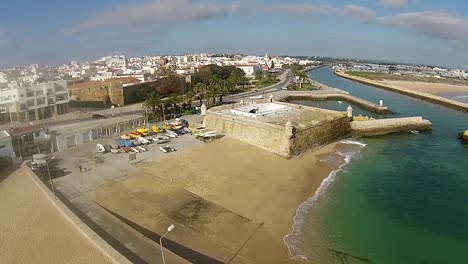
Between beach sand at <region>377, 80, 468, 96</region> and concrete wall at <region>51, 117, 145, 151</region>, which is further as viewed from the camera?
beach sand at <region>377, 80, 468, 96</region>

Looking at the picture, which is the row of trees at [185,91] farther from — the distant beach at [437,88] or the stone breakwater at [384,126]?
the distant beach at [437,88]

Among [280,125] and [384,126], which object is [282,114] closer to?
[280,125]

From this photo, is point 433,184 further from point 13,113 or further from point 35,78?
point 35,78

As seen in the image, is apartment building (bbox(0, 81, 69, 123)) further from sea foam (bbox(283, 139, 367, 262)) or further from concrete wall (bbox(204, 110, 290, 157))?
sea foam (bbox(283, 139, 367, 262))

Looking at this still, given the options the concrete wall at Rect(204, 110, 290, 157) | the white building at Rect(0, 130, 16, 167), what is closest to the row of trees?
the concrete wall at Rect(204, 110, 290, 157)

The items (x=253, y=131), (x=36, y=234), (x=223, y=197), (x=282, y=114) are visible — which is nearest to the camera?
(x=36, y=234)

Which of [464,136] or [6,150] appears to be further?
[464,136]

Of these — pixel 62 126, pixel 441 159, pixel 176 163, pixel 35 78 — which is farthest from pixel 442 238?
pixel 35 78

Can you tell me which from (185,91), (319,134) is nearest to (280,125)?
(319,134)
